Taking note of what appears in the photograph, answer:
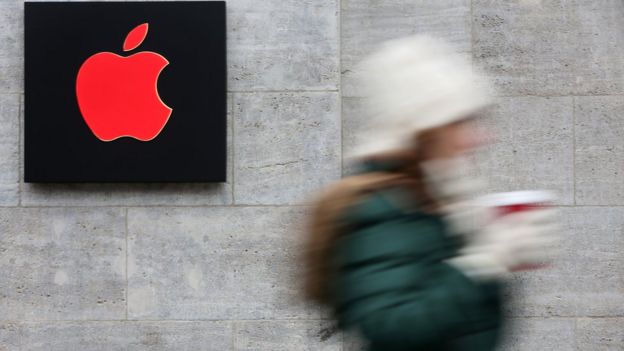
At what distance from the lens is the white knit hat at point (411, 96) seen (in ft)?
6.35

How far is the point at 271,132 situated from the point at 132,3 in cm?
140

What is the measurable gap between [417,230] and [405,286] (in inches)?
5.1

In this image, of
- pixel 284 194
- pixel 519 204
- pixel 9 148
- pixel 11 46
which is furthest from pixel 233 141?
pixel 519 204

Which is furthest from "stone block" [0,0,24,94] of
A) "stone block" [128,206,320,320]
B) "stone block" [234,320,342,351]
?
"stone block" [234,320,342,351]

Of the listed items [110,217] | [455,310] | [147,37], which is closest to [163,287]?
[110,217]

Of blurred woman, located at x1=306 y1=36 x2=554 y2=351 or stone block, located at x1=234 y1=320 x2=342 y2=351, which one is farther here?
stone block, located at x1=234 y1=320 x2=342 y2=351

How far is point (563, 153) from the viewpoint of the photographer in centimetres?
669

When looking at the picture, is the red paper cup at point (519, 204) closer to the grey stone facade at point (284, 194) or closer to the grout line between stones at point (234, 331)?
the grey stone facade at point (284, 194)

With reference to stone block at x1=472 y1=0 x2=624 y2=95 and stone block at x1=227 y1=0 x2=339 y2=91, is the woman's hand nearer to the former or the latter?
stone block at x1=227 y1=0 x2=339 y2=91

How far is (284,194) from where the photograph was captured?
6.61 metres

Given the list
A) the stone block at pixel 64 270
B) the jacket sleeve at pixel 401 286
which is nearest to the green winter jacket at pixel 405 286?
the jacket sleeve at pixel 401 286

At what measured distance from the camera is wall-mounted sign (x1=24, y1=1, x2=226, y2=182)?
6.58 m

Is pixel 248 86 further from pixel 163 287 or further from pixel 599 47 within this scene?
pixel 599 47

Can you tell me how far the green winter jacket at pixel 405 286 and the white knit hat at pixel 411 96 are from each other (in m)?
0.13
